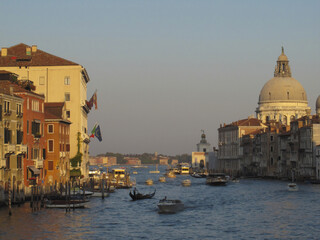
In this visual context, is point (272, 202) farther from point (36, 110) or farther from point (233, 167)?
point (233, 167)

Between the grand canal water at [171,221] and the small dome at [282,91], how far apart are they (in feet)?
390

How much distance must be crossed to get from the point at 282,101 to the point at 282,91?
2.54 m

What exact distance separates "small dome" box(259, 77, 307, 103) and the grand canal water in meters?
119

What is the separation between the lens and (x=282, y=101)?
183 metres

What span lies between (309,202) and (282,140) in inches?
2478

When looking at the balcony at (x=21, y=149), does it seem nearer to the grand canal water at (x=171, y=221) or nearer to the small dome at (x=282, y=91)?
the grand canal water at (x=171, y=221)

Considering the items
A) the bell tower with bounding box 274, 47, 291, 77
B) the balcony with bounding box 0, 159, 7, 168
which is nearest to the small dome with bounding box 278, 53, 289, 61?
the bell tower with bounding box 274, 47, 291, 77

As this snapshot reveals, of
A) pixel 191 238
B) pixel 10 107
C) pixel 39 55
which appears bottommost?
pixel 191 238

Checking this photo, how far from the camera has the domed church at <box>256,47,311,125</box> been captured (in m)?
183

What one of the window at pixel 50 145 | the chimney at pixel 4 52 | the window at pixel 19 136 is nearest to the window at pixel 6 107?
the window at pixel 19 136

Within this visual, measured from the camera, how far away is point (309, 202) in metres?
63.2

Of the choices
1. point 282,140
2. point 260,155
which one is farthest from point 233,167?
point 282,140

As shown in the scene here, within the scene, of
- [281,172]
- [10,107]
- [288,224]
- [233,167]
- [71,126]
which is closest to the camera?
[288,224]

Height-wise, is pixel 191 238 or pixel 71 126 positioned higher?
pixel 71 126
